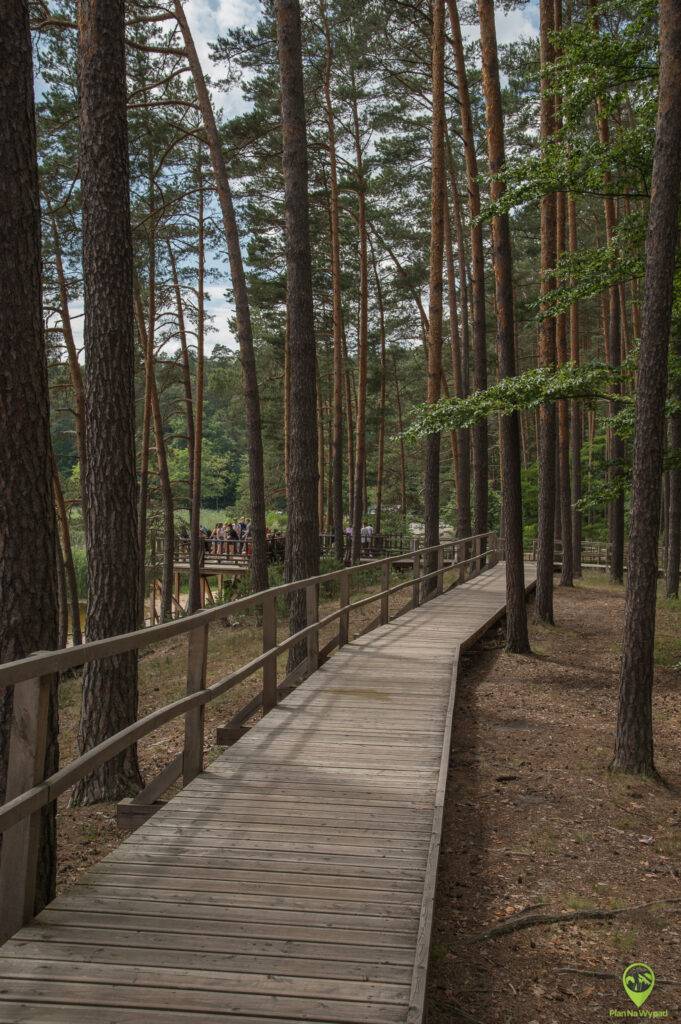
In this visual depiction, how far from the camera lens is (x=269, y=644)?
7.07m

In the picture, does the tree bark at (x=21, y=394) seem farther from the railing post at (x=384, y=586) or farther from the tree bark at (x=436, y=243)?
the tree bark at (x=436, y=243)

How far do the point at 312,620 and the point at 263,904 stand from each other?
517 centimetres

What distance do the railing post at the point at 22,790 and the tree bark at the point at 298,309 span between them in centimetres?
752

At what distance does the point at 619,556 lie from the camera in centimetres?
2278

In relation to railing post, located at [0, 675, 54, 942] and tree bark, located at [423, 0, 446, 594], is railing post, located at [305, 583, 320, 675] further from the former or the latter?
tree bark, located at [423, 0, 446, 594]

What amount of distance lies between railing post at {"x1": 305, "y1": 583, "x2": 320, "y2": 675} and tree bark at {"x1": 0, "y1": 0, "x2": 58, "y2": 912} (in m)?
4.19

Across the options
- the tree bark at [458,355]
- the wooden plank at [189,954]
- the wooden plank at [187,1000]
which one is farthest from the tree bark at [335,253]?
→ the wooden plank at [187,1000]

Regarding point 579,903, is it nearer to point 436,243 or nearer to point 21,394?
point 21,394

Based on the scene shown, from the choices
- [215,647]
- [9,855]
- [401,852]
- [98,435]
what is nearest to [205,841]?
[401,852]

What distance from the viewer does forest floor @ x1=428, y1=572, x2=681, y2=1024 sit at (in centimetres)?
412

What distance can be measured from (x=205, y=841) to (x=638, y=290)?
88.8 ft

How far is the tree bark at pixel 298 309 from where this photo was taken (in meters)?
11.0

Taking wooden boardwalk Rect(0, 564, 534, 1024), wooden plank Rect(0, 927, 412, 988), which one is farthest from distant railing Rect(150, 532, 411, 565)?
wooden plank Rect(0, 927, 412, 988)

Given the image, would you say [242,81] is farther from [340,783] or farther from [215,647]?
[340,783]
